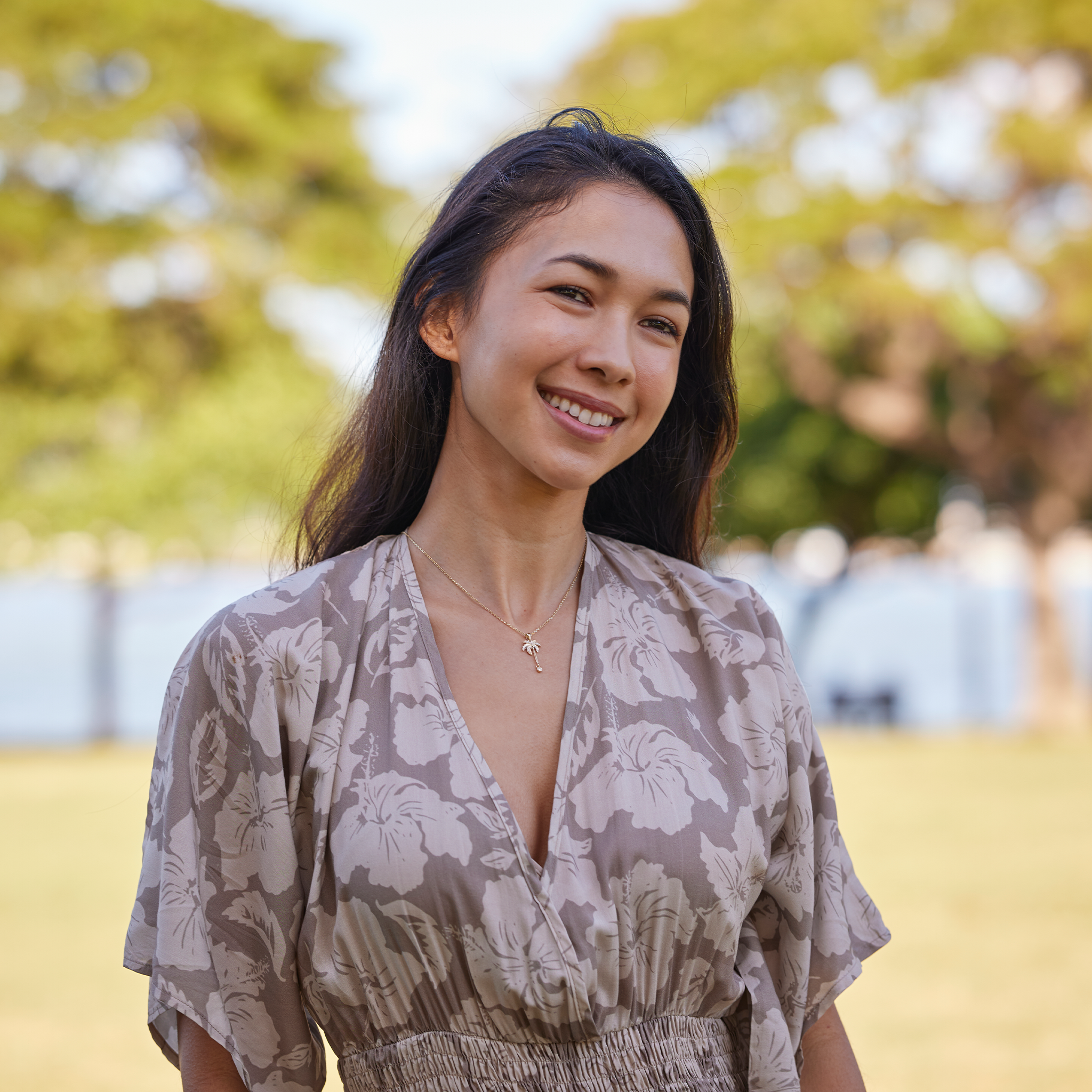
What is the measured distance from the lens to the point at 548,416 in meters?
1.86

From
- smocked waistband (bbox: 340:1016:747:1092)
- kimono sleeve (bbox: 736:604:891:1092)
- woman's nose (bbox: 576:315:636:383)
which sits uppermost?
woman's nose (bbox: 576:315:636:383)

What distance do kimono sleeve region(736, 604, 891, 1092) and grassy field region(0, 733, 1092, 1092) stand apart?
116 inches

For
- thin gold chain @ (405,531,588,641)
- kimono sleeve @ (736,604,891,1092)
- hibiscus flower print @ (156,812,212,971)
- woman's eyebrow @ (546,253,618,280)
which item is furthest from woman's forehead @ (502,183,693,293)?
hibiscus flower print @ (156,812,212,971)

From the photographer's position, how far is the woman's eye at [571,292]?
185 centimetres

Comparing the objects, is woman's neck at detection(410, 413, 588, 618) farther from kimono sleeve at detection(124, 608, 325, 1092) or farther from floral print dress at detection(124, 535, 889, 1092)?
kimono sleeve at detection(124, 608, 325, 1092)

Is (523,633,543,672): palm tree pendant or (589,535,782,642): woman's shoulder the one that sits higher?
(589,535,782,642): woman's shoulder

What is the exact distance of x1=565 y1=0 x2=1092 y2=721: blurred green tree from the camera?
13.9 meters

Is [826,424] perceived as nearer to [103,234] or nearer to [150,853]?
[103,234]

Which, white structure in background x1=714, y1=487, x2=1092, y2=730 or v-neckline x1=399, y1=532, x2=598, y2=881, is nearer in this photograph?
v-neckline x1=399, y1=532, x2=598, y2=881

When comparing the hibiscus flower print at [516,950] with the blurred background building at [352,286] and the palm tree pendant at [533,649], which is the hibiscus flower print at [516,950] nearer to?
the palm tree pendant at [533,649]

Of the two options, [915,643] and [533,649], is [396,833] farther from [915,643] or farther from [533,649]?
[915,643]

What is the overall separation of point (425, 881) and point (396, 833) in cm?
7

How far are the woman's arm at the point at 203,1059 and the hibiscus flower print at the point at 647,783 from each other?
0.54m

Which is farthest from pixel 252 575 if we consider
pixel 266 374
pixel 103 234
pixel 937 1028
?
pixel 937 1028
